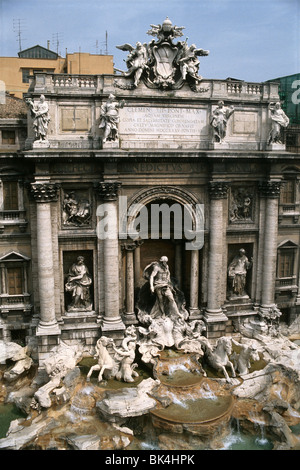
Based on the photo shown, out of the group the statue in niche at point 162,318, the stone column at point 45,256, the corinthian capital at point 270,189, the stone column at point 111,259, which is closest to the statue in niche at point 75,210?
the stone column at point 45,256

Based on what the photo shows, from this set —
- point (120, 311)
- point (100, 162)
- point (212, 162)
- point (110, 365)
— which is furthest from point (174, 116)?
point (110, 365)

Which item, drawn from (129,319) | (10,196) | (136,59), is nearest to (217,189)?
(136,59)

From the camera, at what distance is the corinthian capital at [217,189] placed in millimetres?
21375

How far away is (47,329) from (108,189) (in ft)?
22.6

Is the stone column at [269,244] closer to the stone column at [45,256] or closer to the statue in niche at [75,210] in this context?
the statue in niche at [75,210]

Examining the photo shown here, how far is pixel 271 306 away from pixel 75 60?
79.3 ft

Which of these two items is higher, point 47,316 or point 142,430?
point 47,316

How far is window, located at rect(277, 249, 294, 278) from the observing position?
80.0 feet

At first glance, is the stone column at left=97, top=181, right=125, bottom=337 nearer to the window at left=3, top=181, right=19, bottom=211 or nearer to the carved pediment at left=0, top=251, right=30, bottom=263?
the carved pediment at left=0, top=251, right=30, bottom=263

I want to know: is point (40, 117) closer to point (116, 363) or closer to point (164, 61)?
point (164, 61)

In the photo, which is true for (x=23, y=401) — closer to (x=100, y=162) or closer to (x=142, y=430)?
(x=142, y=430)

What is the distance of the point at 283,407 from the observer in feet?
57.9

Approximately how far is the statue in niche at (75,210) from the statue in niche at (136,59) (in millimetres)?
5763

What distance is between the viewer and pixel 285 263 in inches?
968
